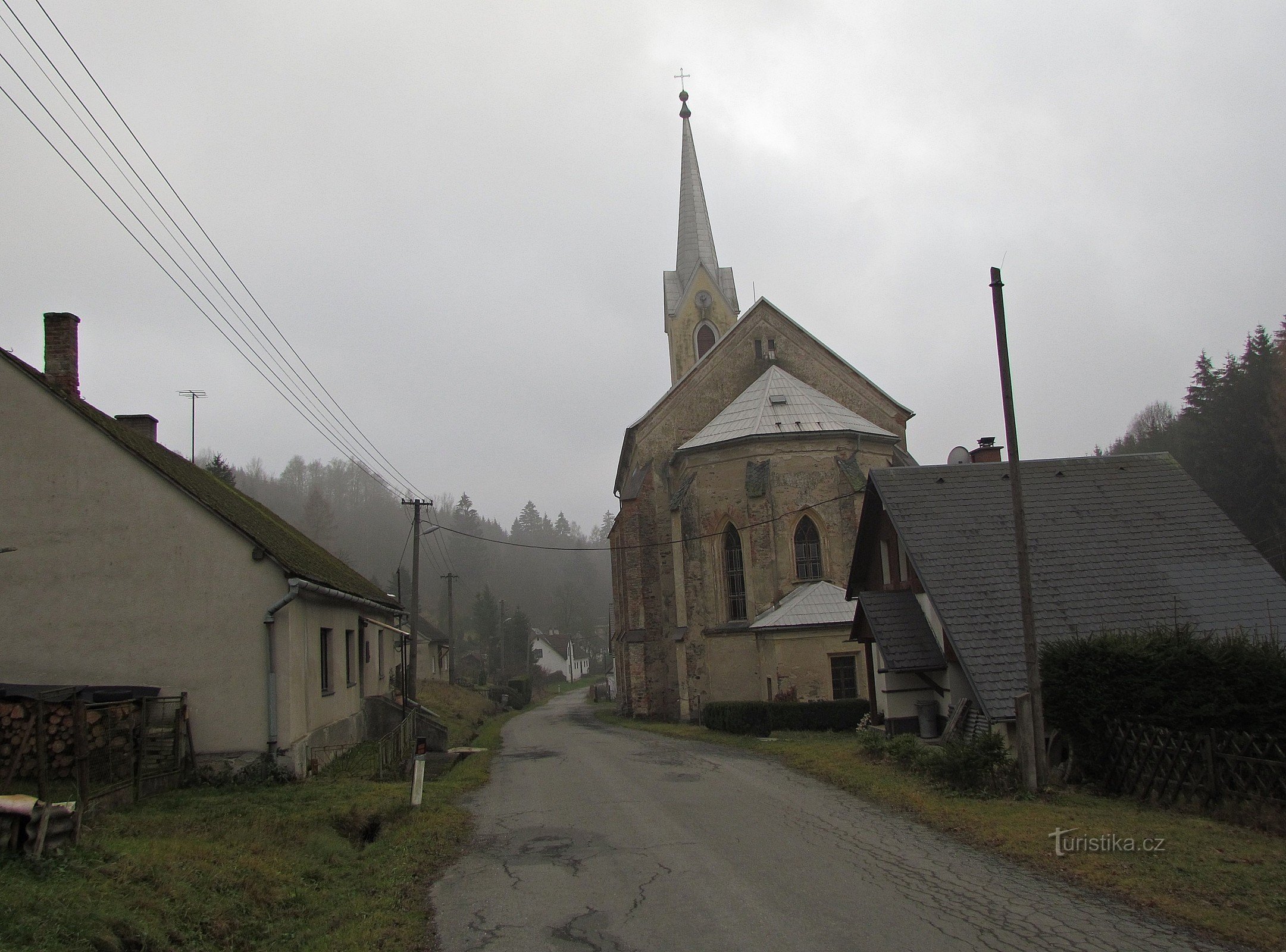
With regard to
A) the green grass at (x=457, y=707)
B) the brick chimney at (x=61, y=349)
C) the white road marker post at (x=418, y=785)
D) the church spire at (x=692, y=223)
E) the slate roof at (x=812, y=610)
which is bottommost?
the green grass at (x=457, y=707)

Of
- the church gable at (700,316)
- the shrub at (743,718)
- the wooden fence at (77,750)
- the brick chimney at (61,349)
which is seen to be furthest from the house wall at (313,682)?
the church gable at (700,316)

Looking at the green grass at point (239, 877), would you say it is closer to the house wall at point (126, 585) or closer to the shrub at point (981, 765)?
the house wall at point (126, 585)

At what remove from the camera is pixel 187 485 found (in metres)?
13.6

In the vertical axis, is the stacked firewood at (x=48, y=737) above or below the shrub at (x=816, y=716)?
above

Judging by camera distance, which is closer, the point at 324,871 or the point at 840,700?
the point at 324,871

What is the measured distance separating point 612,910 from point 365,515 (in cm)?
11073

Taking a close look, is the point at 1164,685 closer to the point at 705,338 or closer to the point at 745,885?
the point at 745,885

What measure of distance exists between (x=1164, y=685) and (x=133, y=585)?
14352mm

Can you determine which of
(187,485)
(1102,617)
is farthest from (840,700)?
(187,485)

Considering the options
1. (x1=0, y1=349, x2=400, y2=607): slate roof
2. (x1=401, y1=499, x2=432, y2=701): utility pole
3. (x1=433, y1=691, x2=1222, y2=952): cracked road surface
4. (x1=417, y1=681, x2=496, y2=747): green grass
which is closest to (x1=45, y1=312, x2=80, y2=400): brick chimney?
(x1=0, y1=349, x2=400, y2=607): slate roof

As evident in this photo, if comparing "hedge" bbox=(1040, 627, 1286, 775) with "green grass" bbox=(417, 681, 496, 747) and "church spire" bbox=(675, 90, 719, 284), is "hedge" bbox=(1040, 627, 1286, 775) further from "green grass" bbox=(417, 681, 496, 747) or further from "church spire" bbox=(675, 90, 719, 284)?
"church spire" bbox=(675, 90, 719, 284)

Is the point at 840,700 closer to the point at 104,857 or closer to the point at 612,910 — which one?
the point at 612,910

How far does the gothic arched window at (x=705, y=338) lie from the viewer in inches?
1726

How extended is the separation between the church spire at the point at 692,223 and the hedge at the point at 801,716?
26935 mm
